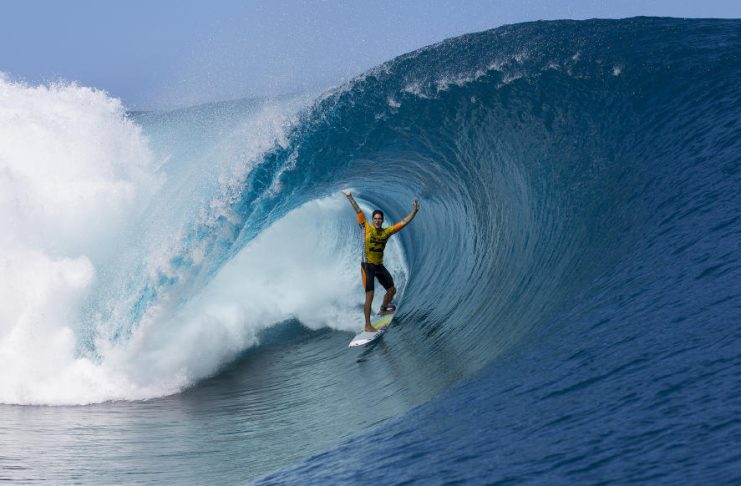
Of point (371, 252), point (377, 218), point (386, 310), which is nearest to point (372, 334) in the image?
point (386, 310)

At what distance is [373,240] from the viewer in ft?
34.1

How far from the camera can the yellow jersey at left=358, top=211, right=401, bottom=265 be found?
1032cm

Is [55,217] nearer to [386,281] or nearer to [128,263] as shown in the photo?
[128,263]

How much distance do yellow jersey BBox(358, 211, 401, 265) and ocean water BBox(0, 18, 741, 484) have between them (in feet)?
3.05

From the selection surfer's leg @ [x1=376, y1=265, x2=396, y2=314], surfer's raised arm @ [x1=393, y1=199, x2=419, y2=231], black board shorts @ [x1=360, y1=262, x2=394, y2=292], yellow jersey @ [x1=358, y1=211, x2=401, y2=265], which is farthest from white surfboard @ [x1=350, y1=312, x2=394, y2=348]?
surfer's raised arm @ [x1=393, y1=199, x2=419, y2=231]

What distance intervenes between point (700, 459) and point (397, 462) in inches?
72.3

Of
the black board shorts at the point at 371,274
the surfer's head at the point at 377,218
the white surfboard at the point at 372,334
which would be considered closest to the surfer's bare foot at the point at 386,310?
the white surfboard at the point at 372,334

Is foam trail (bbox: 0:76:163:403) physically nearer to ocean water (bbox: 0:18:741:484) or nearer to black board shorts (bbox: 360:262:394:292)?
ocean water (bbox: 0:18:741:484)

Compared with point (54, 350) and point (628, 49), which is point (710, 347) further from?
point (54, 350)

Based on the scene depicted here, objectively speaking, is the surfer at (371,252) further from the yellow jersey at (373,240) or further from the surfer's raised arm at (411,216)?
the surfer's raised arm at (411,216)

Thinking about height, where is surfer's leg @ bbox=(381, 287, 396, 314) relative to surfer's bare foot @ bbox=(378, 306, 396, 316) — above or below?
above

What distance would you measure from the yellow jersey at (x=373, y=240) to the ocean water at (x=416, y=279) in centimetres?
93

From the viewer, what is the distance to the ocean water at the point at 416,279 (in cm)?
480

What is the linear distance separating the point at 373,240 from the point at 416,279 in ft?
7.01
